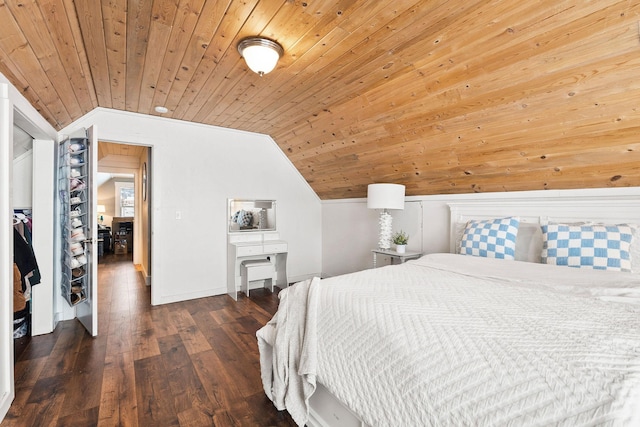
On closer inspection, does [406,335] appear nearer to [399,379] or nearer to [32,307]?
[399,379]

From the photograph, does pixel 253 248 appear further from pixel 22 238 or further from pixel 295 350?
pixel 295 350

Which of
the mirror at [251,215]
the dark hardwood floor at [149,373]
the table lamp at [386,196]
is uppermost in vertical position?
the table lamp at [386,196]

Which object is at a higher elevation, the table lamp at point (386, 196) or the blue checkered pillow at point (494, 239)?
the table lamp at point (386, 196)

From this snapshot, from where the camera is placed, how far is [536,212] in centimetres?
265

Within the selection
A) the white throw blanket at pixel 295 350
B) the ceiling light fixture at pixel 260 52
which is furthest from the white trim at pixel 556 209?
the ceiling light fixture at pixel 260 52

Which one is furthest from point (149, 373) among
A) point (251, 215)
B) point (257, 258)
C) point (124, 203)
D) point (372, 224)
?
point (124, 203)

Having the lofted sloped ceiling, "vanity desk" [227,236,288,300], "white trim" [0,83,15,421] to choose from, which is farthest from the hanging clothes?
"vanity desk" [227,236,288,300]

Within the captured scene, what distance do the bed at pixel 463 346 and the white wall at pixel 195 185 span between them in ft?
8.24

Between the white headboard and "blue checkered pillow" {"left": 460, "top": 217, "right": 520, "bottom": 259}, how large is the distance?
0.15 meters

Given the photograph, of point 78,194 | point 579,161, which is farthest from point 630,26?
point 78,194

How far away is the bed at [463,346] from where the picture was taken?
2.85 ft

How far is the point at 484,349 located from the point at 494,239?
5.76 ft

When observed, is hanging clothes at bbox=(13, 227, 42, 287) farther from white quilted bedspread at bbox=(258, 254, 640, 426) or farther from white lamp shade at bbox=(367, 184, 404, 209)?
white lamp shade at bbox=(367, 184, 404, 209)

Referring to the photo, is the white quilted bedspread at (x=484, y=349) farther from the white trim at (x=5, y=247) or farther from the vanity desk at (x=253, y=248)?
the vanity desk at (x=253, y=248)
